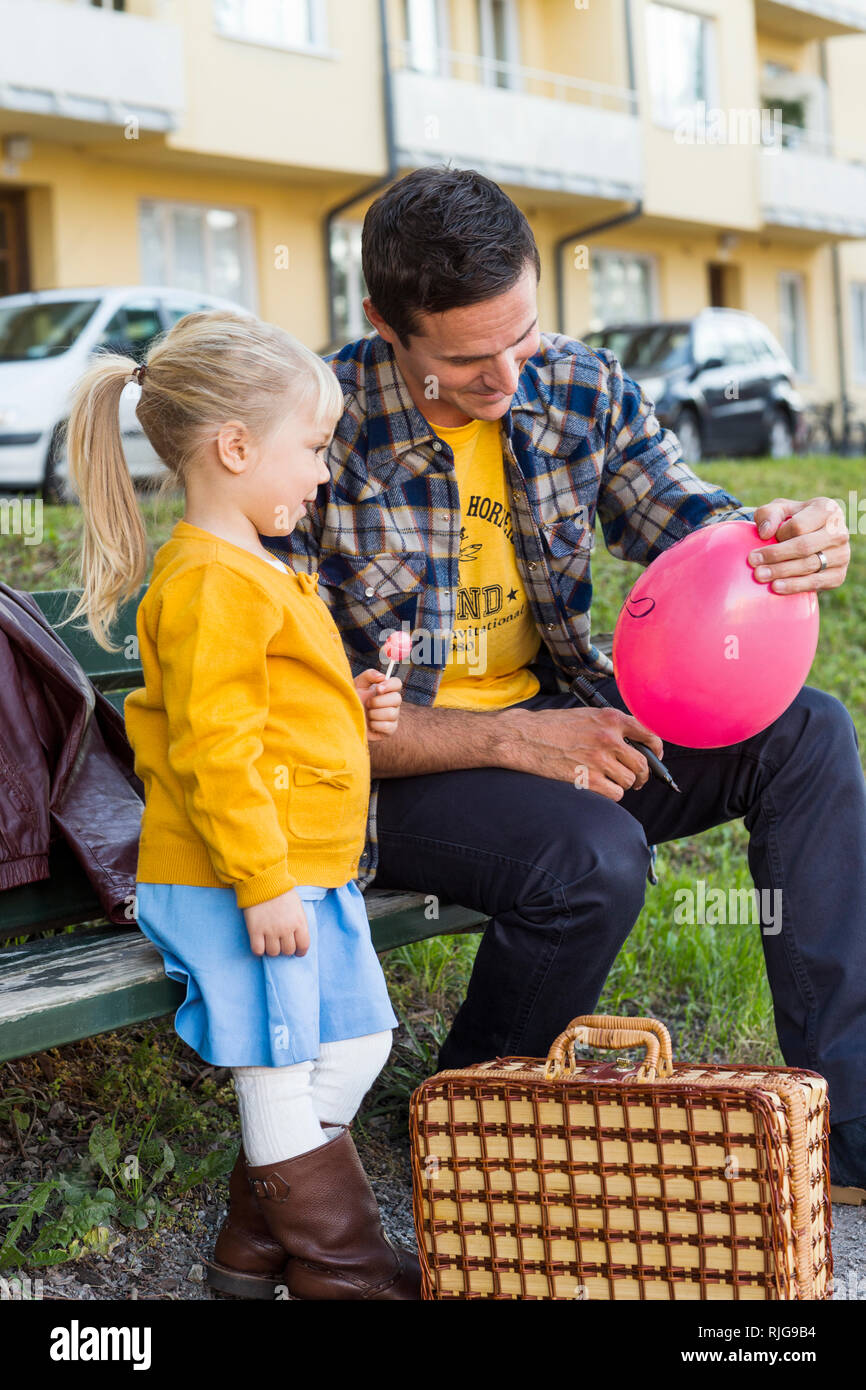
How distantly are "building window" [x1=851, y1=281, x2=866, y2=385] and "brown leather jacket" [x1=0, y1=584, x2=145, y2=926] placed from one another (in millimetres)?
24071

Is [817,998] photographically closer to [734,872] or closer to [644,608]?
[644,608]

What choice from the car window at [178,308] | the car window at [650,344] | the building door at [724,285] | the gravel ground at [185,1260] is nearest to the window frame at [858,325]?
the building door at [724,285]

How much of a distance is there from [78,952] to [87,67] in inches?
494

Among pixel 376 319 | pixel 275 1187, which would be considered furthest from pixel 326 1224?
pixel 376 319

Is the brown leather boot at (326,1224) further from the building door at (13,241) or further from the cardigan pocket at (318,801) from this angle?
the building door at (13,241)

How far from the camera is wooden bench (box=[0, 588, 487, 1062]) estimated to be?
213 centimetres

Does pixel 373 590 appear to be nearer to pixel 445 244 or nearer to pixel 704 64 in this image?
pixel 445 244

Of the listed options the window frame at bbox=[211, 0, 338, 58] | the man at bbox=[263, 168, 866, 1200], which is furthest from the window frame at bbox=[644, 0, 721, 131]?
the man at bbox=[263, 168, 866, 1200]

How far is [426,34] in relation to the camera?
1758cm

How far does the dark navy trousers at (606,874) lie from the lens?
95.1 inches

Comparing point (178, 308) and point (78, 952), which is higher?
point (178, 308)

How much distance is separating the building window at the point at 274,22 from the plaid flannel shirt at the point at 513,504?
516 inches

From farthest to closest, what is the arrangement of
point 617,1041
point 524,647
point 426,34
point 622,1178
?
point 426,34, point 524,647, point 617,1041, point 622,1178
